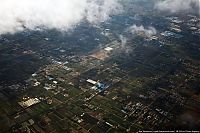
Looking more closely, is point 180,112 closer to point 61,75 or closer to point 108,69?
point 108,69

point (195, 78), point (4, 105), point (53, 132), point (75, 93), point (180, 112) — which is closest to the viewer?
point (53, 132)

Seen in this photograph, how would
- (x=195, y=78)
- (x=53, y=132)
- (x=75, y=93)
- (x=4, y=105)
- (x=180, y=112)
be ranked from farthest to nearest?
(x=195, y=78), (x=75, y=93), (x=4, y=105), (x=180, y=112), (x=53, y=132)

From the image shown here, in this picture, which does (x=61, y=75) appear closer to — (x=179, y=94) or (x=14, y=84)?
(x=14, y=84)

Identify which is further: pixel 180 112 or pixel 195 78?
pixel 195 78

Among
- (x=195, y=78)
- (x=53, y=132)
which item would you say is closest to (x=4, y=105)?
(x=53, y=132)

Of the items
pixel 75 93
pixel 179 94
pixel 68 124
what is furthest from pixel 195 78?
pixel 68 124

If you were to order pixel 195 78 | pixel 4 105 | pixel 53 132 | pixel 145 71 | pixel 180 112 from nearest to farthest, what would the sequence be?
1. pixel 53 132
2. pixel 180 112
3. pixel 4 105
4. pixel 195 78
5. pixel 145 71

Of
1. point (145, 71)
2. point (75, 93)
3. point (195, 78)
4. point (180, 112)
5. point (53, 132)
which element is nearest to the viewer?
point (53, 132)

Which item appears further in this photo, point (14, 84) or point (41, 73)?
point (41, 73)

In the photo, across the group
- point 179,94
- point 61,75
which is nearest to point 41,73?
point 61,75
